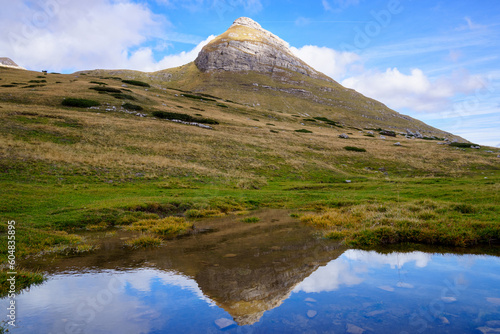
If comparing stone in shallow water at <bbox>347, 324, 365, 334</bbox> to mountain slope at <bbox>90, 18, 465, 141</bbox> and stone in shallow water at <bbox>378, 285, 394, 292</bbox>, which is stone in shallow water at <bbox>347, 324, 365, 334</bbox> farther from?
mountain slope at <bbox>90, 18, 465, 141</bbox>

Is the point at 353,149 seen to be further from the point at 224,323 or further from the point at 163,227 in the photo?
the point at 224,323

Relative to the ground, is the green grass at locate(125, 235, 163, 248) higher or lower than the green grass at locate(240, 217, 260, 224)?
lower

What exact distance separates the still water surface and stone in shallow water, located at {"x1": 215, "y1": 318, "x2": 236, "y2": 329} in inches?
1.4

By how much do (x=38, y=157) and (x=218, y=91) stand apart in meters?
109

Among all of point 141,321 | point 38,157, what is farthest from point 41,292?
point 38,157

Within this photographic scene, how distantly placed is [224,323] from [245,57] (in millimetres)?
174107

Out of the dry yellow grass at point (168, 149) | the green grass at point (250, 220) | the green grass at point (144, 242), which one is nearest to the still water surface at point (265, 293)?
the green grass at point (144, 242)

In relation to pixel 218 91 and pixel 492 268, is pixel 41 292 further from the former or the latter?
pixel 218 91

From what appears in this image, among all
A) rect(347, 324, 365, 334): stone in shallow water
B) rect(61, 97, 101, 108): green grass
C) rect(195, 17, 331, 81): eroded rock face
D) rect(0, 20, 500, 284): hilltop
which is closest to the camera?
rect(347, 324, 365, 334): stone in shallow water

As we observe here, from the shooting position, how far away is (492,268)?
938 centimetres

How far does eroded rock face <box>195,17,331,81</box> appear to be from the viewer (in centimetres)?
15950

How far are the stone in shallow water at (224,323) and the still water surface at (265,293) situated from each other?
0.04 m

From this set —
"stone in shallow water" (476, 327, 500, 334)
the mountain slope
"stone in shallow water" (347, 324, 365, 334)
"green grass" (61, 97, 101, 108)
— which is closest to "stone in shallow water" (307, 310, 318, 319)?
"stone in shallow water" (347, 324, 365, 334)

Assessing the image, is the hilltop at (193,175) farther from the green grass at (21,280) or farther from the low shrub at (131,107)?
the green grass at (21,280)
